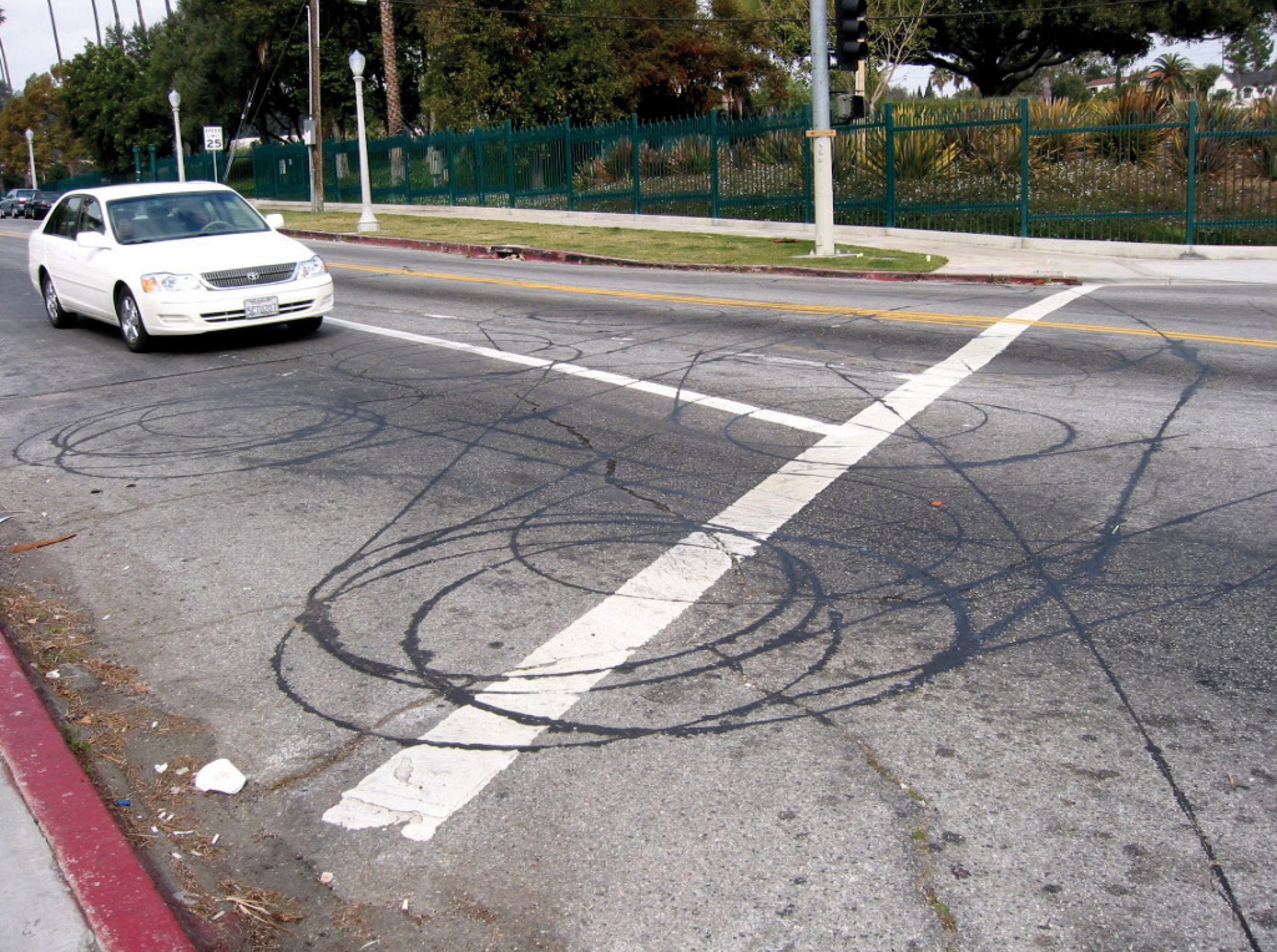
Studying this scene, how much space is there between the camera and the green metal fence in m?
19.7

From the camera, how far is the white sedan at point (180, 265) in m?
11.7

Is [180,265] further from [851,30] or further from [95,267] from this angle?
[851,30]

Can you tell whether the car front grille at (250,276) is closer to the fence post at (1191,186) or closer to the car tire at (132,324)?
the car tire at (132,324)

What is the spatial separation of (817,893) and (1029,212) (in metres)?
20.2

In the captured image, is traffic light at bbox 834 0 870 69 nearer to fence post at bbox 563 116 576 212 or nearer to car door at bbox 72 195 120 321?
car door at bbox 72 195 120 321

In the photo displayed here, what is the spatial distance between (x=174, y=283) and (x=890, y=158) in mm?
15298

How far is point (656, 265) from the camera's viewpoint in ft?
67.9

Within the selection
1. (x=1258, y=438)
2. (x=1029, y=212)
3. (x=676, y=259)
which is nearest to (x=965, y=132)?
(x=1029, y=212)

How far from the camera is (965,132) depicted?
21.7 m

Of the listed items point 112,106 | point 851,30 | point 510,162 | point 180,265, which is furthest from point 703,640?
point 112,106

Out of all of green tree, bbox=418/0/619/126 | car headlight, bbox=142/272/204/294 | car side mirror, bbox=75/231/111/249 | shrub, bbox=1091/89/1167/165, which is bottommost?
car headlight, bbox=142/272/204/294

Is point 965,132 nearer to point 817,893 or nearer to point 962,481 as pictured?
point 962,481

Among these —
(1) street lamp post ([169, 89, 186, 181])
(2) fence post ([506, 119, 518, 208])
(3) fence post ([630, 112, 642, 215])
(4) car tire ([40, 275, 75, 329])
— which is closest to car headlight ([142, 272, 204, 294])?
(4) car tire ([40, 275, 75, 329])

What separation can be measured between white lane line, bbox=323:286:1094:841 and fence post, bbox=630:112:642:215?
21417 mm
